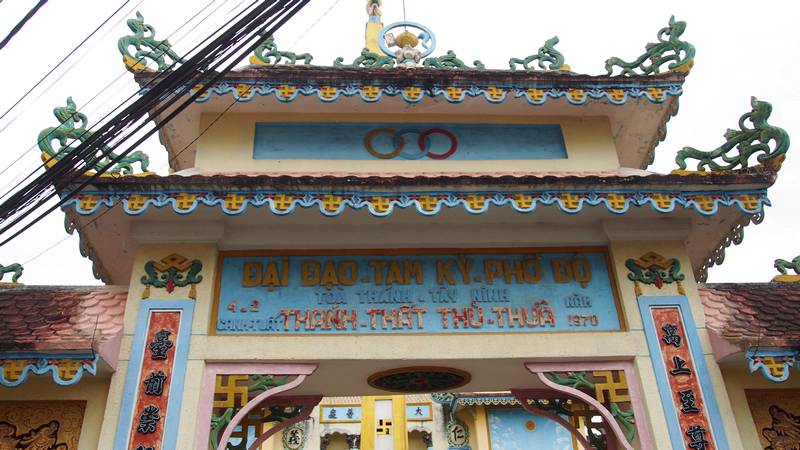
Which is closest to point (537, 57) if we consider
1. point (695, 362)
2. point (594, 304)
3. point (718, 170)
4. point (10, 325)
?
point (718, 170)

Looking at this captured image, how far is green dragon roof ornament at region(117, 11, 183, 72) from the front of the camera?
6.08 m

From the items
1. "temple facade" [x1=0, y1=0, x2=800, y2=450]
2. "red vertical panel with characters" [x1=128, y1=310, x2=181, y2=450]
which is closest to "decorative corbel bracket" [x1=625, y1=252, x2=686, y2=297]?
"temple facade" [x1=0, y1=0, x2=800, y2=450]

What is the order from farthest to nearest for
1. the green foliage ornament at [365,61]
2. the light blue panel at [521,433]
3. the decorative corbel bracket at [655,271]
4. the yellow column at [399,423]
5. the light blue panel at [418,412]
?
the light blue panel at [418,412], the yellow column at [399,423], the light blue panel at [521,433], the green foliage ornament at [365,61], the decorative corbel bracket at [655,271]

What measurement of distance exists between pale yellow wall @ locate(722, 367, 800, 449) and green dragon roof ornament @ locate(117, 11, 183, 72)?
18.0 ft

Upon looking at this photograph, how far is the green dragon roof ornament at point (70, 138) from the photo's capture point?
5.13m

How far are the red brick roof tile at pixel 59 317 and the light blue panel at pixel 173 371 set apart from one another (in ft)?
0.64

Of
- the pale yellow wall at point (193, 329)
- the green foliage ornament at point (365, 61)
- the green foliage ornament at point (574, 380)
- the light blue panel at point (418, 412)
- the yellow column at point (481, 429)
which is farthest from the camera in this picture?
the light blue panel at point (418, 412)

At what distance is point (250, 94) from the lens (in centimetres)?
598

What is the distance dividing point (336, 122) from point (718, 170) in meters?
3.46

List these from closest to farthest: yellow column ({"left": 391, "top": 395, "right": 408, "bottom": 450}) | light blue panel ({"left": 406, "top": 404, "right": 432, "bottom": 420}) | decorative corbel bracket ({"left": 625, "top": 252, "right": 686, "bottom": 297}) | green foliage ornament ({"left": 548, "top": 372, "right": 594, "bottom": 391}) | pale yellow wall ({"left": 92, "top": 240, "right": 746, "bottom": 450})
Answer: pale yellow wall ({"left": 92, "top": 240, "right": 746, "bottom": 450}) → green foliage ornament ({"left": 548, "top": 372, "right": 594, "bottom": 391}) → decorative corbel bracket ({"left": 625, "top": 252, "right": 686, "bottom": 297}) → yellow column ({"left": 391, "top": 395, "right": 408, "bottom": 450}) → light blue panel ({"left": 406, "top": 404, "right": 432, "bottom": 420})

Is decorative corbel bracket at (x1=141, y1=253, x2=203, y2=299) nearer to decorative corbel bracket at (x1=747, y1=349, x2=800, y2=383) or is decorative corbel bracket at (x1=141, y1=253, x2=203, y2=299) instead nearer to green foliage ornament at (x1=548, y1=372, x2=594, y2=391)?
green foliage ornament at (x1=548, y1=372, x2=594, y2=391)

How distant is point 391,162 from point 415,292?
4.83 feet

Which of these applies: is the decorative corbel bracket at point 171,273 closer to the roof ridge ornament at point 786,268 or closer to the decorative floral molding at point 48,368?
the decorative floral molding at point 48,368

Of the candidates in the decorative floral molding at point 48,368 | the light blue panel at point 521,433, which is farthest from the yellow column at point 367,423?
the decorative floral molding at point 48,368
